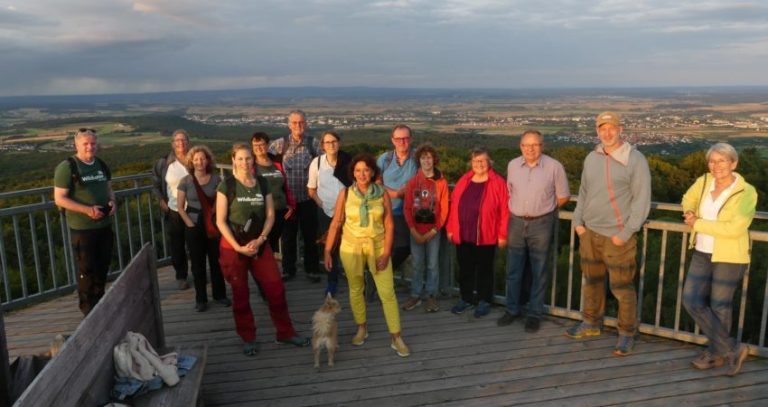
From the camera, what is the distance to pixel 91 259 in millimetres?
4574

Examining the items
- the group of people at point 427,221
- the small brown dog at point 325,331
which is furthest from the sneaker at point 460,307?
the small brown dog at point 325,331

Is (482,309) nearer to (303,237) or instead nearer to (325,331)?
(325,331)

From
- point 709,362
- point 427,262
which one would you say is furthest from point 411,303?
point 709,362

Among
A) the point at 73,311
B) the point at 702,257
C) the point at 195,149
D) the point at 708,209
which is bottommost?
the point at 73,311

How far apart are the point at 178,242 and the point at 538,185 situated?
3707mm

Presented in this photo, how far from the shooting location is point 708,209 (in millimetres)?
3570

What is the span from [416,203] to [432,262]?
2.13ft

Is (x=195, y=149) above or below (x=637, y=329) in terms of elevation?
above

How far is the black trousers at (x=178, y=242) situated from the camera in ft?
17.2

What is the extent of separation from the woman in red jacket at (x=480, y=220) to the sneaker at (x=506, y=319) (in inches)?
8.3

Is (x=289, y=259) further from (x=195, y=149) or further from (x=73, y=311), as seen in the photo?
(x=73, y=311)

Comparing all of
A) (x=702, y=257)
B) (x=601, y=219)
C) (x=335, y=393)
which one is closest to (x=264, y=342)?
(x=335, y=393)

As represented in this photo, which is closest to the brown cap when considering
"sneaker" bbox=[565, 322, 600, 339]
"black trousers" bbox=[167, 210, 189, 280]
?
"sneaker" bbox=[565, 322, 600, 339]

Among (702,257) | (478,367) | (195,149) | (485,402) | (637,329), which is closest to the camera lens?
(485,402)
